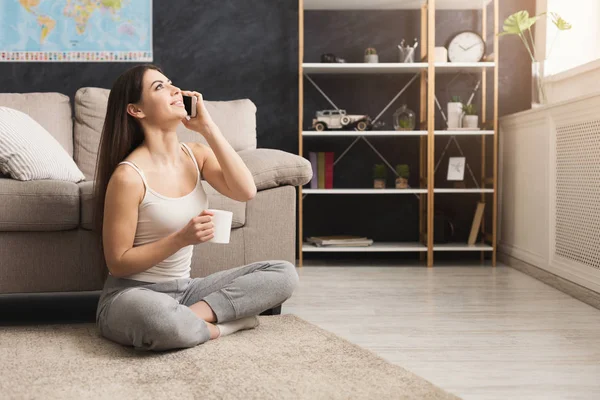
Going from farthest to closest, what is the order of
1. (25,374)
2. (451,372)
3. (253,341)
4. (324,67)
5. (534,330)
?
(324,67), (534,330), (253,341), (451,372), (25,374)

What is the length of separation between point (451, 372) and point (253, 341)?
57 cm

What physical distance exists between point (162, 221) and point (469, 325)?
1.11m

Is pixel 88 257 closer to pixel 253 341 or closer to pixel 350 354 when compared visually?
pixel 253 341

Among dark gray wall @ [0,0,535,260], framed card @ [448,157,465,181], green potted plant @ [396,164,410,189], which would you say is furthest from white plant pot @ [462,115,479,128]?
green potted plant @ [396,164,410,189]

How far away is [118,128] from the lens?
6.63 feet

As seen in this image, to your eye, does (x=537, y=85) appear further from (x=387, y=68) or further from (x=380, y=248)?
(x=380, y=248)

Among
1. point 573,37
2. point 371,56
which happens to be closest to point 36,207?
point 371,56

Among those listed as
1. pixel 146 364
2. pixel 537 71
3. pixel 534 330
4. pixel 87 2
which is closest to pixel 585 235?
pixel 534 330

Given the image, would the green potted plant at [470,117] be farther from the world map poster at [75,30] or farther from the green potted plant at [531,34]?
the world map poster at [75,30]

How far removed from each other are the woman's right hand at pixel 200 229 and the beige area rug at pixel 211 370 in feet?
1.01

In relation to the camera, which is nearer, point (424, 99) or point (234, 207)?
point (234, 207)

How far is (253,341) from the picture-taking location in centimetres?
199

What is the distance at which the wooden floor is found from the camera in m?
1.73

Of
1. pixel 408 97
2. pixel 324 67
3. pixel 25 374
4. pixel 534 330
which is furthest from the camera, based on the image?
pixel 408 97
